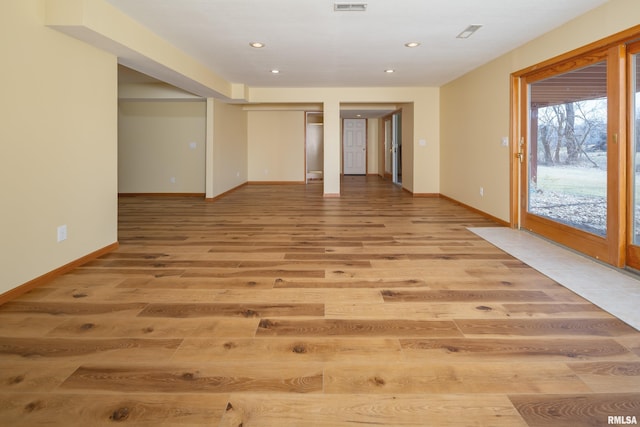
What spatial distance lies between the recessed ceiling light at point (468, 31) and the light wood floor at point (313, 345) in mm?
2262

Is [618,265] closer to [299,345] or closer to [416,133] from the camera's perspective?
[299,345]

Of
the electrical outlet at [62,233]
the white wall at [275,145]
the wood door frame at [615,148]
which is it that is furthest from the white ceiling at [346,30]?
the white wall at [275,145]

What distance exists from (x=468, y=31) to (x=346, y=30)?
127 cm

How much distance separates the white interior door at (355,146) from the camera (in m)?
15.4

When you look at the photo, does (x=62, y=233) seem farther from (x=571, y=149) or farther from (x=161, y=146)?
(x=161, y=146)

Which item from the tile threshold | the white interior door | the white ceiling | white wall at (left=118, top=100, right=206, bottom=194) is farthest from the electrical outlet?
the white interior door

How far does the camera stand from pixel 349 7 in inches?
147

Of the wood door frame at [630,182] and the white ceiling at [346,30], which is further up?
the white ceiling at [346,30]

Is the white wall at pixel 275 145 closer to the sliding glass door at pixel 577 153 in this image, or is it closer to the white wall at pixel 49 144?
the sliding glass door at pixel 577 153

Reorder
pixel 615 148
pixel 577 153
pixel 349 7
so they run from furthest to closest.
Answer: pixel 577 153
pixel 349 7
pixel 615 148

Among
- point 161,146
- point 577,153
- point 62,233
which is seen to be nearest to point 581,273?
point 577,153

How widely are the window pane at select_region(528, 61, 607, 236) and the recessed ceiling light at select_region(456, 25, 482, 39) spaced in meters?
0.96

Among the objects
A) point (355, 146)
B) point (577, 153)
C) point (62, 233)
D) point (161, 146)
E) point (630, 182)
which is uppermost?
point (355, 146)

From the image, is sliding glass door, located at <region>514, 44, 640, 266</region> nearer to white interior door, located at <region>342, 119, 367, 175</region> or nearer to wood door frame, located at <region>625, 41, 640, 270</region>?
wood door frame, located at <region>625, 41, 640, 270</region>
